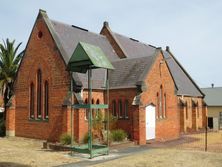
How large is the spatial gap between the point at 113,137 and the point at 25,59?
11860 millimetres

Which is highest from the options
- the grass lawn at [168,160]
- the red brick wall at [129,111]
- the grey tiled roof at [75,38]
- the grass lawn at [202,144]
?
the grey tiled roof at [75,38]

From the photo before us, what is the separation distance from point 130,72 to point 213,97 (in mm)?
33751

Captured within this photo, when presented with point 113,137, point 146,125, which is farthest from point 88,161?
point 146,125

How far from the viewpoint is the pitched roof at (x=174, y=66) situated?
36844 mm

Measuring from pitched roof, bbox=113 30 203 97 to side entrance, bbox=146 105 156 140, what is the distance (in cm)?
961

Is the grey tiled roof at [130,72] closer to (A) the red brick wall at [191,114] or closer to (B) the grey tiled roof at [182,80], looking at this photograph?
(A) the red brick wall at [191,114]

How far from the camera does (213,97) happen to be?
56500mm

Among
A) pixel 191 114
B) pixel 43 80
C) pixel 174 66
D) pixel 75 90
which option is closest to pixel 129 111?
pixel 75 90

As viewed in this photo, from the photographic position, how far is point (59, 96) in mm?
25797

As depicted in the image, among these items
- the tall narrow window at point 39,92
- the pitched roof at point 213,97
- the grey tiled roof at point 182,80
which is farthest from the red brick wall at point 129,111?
the pitched roof at point 213,97

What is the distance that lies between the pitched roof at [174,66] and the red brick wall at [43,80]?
10.2 m

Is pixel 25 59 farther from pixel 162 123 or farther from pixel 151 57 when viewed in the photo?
pixel 162 123

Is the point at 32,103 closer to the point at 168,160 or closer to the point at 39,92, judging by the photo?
the point at 39,92

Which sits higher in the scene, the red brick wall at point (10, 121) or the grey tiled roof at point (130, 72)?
the grey tiled roof at point (130, 72)
